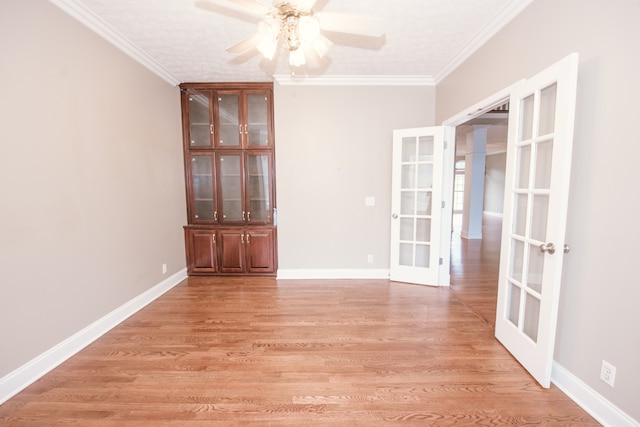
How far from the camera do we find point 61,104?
217cm

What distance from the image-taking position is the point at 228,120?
156 inches

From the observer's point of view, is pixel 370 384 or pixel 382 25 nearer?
pixel 382 25

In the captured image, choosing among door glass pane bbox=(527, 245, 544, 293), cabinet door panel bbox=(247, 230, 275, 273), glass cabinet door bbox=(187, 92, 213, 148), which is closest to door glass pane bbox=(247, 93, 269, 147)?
glass cabinet door bbox=(187, 92, 213, 148)

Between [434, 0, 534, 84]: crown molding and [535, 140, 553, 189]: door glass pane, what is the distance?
1.16 metres

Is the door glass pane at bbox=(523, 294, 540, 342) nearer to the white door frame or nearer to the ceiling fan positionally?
the white door frame

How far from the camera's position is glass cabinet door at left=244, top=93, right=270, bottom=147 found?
12.8ft

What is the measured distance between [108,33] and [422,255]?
435 cm

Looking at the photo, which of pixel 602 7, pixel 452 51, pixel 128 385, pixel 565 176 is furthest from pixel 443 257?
pixel 128 385

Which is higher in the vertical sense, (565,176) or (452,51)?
(452,51)

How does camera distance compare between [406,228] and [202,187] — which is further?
[202,187]

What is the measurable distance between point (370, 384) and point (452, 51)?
3.37 metres

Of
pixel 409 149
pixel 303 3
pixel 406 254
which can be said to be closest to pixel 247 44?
pixel 303 3

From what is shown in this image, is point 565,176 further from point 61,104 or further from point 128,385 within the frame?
point 61,104

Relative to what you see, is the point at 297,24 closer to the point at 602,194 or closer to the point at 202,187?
the point at 602,194
